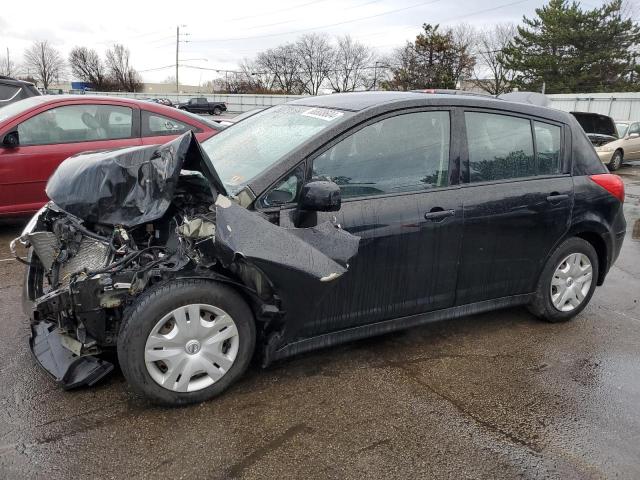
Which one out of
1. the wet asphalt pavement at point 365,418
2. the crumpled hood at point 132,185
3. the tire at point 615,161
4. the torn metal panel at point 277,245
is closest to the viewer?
the wet asphalt pavement at point 365,418

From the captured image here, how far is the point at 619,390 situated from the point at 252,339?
2289mm

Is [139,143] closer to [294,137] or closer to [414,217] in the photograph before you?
[294,137]

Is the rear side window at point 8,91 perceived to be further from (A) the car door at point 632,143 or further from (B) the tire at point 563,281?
(A) the car door at point 632,143

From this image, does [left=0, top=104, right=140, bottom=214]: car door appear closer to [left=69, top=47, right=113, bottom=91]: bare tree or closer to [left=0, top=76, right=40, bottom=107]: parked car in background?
[left=0, top=76, right=40, bottom=107]: parked car in background

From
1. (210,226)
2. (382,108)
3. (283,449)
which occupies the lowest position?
(283,449)

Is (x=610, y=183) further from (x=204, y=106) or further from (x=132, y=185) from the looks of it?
(x=204, y=106)

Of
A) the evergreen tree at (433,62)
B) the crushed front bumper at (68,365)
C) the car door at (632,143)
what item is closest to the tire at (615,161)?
the car door at (632,143)

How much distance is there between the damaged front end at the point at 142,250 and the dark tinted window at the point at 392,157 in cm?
43

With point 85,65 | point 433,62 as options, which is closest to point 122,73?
point 85,65

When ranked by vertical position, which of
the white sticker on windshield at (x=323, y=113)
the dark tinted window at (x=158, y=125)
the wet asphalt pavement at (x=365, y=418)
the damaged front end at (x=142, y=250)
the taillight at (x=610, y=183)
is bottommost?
the wet asphalt pavement at (x=365, y=418)

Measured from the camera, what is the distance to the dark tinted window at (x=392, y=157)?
313 centimetres

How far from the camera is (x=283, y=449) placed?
2570 mm

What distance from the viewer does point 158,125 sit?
6.40 meters

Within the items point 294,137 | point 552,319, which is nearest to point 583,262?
point 552,319
